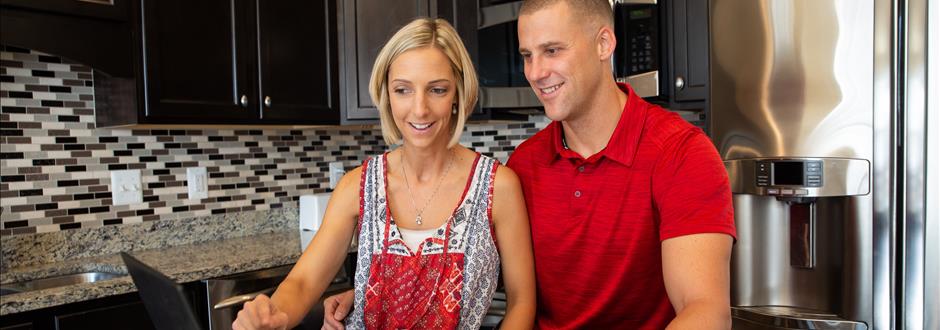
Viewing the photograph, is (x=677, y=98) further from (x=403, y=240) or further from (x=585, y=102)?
(x=403, y=240)

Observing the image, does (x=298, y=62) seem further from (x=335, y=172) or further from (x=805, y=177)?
(x=805, y=177)

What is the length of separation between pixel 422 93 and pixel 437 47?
97 mm

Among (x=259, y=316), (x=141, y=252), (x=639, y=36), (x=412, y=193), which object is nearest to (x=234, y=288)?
(x=141, y=252)

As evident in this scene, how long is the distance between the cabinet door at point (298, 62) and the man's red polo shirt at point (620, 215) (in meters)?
1.67

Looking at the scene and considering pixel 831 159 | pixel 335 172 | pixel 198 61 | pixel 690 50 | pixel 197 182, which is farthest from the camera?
pixel 335 172

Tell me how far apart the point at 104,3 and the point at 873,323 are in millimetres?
2476

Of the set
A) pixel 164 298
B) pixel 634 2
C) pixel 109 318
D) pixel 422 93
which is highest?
pixel 634 2

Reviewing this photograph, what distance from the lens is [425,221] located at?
4.60 ft

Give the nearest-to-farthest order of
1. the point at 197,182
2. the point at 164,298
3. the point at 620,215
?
the point at 164,298, the point at 620,215, the point at 197,182

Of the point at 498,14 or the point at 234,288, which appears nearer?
the point at 234,288

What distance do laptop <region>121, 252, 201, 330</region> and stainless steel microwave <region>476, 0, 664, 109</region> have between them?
1814 mm

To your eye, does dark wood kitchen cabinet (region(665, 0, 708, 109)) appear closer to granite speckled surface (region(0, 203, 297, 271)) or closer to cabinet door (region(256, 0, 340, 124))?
cabinet door (region(256, 0, 340, 124))

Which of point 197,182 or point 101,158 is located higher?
point 101,158

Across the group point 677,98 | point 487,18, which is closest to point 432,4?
point 487,18
